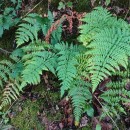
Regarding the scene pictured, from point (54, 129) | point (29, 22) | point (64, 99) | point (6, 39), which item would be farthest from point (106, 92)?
point (6, 39)

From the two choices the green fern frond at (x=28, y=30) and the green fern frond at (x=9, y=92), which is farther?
the green fern frond at (x=28, y=30)

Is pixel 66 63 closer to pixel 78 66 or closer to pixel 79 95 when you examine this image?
pixel 78 66

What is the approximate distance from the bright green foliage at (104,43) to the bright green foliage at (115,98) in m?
0.27

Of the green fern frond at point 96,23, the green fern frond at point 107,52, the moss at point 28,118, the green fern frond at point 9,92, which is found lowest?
the moss at point 28,118

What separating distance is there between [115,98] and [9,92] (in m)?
1.76

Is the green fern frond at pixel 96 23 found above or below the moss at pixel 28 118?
above

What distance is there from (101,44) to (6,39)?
208 centimetres

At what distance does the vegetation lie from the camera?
4426mm

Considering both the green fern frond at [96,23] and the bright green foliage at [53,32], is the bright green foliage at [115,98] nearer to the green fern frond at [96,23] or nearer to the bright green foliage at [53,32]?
the green fern frond at [96,23]

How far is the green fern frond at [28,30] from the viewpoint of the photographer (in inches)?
202

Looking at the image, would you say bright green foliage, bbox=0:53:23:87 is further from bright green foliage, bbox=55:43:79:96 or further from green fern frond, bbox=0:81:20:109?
bright green foliage, bbox=55:43:79:96

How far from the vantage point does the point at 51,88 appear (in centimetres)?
516

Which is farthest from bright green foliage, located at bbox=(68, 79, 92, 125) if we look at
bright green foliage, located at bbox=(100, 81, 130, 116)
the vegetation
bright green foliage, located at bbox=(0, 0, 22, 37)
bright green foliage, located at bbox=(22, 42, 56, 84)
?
bright green foliage, located at bbox=(0, 0, 22, 37)

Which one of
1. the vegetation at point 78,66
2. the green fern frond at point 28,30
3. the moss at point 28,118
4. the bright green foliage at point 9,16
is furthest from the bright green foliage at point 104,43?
the bright green foliage at point 9,16
